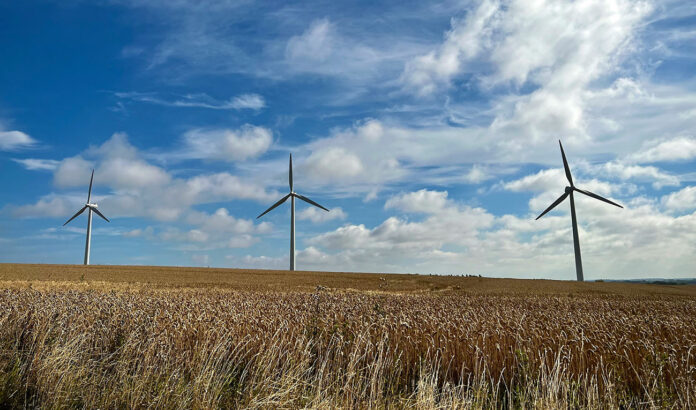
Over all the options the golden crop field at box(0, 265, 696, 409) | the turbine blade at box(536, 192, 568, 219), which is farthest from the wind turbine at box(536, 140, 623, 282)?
the golden crop field at box(0, 265, 696, 409)

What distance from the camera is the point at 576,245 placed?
269 ft

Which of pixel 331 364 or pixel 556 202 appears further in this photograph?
pixel 556 202

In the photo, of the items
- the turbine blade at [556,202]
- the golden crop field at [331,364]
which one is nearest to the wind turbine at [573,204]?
the turbine blade at [556,202]

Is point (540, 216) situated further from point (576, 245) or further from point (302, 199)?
point (302, 199)

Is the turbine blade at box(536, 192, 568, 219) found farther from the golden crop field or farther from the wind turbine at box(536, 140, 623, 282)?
the golden crop field

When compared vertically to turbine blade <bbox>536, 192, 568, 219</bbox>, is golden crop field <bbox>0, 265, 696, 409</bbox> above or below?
below

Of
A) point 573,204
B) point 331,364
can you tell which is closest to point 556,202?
point 573,204

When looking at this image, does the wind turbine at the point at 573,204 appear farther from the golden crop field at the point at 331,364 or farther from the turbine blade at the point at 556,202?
the golden crop field at the point at 331,364

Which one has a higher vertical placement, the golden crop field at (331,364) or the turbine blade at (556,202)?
the turbine blade at (556,202)

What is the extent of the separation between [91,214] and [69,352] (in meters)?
98.8

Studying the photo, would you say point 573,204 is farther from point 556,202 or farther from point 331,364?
point 331,364

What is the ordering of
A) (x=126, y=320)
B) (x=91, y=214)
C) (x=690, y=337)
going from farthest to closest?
1. (x=91, y=214)
2. (x=126, y=320)
3. (x=690, y=337)

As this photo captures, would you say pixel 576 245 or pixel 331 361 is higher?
pixel 576 245

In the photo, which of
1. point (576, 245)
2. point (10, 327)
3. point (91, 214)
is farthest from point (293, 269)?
point (10, 327)
